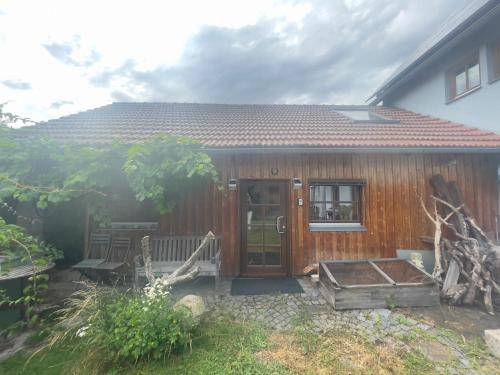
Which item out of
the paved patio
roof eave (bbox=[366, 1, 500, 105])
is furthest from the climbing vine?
roof eave (bbox=[366, 1, 500, 105])

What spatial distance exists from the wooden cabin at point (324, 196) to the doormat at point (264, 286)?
0.82 feet

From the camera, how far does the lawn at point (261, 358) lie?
7.93 ft

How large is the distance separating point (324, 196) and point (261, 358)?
3.85 metres

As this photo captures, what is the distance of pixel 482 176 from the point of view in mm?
5637

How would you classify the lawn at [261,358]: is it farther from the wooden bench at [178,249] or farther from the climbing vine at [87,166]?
the wooden bench at [178,249]

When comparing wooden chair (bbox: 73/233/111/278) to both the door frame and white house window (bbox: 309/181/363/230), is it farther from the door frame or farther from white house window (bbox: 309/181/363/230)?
white house window (bbox: 309/181/363/230)

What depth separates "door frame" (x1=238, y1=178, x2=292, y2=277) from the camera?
535 centimetres

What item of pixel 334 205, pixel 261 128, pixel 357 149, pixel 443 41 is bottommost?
pixel 334 205

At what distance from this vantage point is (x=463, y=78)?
668 centimetres

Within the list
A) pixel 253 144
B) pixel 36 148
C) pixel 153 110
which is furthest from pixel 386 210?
pixel 153 110

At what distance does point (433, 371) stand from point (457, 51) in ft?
27.0

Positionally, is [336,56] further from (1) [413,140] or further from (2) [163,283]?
(2) [163,283]

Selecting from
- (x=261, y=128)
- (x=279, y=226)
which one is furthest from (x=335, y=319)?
(x=261, y=128)

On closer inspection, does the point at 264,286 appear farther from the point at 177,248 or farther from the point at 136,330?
the point at 136,330
